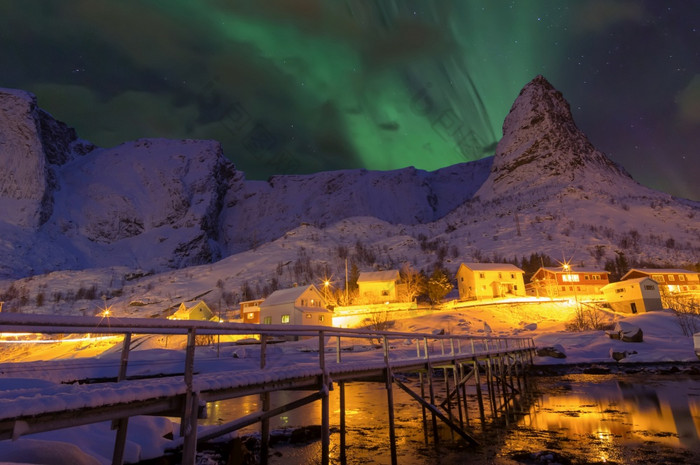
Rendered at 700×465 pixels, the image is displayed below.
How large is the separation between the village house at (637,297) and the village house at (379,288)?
39855 millimetres

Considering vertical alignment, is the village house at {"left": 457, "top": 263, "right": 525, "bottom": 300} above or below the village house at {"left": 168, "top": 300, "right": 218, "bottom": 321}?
above

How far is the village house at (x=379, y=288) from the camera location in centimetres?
8262

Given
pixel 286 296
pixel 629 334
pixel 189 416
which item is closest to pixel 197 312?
pixel 286 296

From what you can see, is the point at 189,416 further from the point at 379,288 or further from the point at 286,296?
the point at 379,288

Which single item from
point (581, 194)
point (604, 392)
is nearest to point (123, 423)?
point (604, 392)

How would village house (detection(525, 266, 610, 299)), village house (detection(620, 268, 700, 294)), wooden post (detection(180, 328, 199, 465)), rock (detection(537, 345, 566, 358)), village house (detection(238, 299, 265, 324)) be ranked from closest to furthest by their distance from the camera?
wooden post (detection(180, 328, 199, 465))
rock (detection(537, 345, 566, 358))
village house (detection(620, 268, 700, 294))
village house (detection(238, 299, 265, 324))
village house (detection(525, 266, 610, 299))

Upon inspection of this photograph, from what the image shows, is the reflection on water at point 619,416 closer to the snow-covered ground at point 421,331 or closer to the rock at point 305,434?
the rock at point 305,434

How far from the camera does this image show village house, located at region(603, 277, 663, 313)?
66.4 meters

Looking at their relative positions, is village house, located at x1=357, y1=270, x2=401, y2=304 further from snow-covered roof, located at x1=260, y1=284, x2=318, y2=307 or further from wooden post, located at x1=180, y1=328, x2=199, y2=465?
wooden post, located at x1=180, y1=328, x2=199, y2=465

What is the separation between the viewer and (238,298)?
369ft

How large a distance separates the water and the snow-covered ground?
419cm

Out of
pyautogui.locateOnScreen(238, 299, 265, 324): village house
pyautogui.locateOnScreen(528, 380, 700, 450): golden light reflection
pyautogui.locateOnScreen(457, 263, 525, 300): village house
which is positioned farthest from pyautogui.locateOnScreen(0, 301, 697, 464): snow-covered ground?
pyautogui.locateOnScreen(238, 299, 265, 324): village house

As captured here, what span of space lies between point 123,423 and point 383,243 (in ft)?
507

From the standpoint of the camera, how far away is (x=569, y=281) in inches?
3319
